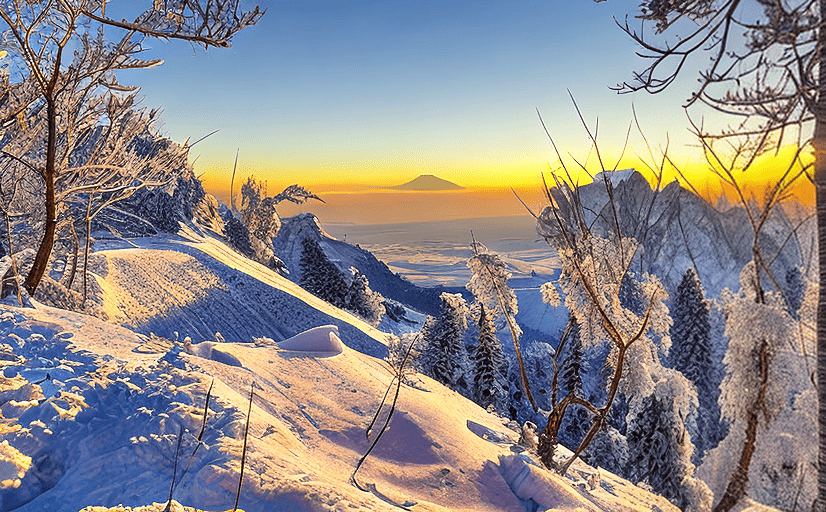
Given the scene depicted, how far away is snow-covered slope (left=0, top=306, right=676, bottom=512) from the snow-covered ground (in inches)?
0.5

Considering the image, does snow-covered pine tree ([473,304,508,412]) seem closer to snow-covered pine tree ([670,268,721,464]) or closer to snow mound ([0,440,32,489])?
snow-covered pine tree ([670,268,721,464])

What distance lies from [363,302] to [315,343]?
1254 inches

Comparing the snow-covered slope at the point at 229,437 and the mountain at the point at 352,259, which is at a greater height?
the snow-covered slope at the point at 229,437

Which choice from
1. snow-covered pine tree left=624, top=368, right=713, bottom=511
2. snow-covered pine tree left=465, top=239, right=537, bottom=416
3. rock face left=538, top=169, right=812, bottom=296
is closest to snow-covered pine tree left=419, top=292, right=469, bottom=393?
snow-covered pine tree left=624, top=368, right=713, bottom=511

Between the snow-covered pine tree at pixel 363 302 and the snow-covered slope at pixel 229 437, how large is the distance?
31.8m

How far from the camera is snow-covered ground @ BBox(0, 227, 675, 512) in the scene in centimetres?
362

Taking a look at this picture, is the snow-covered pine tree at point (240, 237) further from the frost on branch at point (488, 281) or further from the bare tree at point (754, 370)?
the bare tree at point (754, 370)

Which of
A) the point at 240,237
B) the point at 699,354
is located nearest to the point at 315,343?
the point at 699,354

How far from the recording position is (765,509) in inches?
225

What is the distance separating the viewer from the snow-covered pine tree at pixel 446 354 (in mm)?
24922

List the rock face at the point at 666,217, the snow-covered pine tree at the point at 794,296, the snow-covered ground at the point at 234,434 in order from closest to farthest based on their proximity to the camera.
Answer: the snow-covered ground at the point at 234,434 → the rock face at the point at 666,217 → the snow-covered pine tree at the point at 794,296

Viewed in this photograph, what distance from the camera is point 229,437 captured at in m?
4.20

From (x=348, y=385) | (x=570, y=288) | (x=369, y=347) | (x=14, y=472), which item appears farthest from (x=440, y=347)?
(x=14, y=472)

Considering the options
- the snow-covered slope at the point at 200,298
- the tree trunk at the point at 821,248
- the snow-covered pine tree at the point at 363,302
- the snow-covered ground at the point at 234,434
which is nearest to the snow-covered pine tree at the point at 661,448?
the snow-covered ground at the point at 234,434
